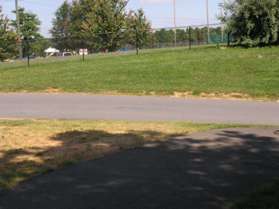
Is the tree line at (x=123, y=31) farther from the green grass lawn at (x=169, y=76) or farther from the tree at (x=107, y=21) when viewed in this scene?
the green grass lawn at (x=169, y=76)

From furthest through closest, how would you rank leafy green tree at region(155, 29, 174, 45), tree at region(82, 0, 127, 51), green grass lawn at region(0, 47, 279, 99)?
leafy green tree at region(155, 29, 174, 45), tree at region(82, 0, 127, 51), green grass lawn at region(0, 47, 279, 99)

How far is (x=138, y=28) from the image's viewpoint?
47969mm

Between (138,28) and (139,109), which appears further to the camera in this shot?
(138,28)

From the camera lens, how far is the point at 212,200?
6.09 meters

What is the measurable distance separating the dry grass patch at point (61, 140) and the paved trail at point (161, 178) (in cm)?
40

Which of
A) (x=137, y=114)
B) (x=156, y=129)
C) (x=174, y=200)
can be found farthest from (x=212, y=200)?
(x=137, y=114)

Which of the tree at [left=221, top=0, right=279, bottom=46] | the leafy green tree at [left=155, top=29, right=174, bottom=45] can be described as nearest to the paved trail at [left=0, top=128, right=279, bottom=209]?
the tree at [left=221, top=0, right=279, bottom=46]

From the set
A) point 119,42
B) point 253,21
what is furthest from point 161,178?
point 119,42

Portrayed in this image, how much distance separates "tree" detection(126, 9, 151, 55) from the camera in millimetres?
47219

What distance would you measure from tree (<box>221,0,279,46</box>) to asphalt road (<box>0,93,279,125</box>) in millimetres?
12907

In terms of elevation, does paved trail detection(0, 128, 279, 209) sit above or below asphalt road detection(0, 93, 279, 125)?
below

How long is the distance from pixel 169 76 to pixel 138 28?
2706 cm

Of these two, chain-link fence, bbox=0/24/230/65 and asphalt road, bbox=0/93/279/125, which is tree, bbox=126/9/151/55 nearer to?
chain-link fence, bbox=0/24/230/65

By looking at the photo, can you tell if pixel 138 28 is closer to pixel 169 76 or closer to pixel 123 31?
pixel 123 31
